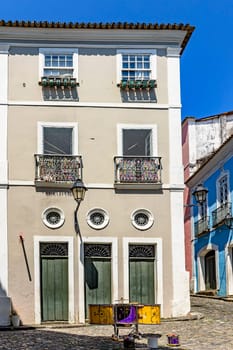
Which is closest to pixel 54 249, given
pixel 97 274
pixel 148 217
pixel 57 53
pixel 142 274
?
pixel 97 274

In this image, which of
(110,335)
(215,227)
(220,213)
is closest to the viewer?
(110,335)

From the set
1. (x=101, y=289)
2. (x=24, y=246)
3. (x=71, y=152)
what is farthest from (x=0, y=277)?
(x=71, y=152)

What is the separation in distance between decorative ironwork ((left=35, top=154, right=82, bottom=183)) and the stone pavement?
138 inches

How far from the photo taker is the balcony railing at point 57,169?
647 inches

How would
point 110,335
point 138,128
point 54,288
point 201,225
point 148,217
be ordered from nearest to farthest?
1. point 110,335
2. point 54,288
3. point 148,217
4. point 138,128
5. point 201,225

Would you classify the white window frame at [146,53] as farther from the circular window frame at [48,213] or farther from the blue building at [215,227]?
the blue building at [215,227]

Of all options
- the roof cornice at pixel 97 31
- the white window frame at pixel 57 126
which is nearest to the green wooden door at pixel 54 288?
the white window frame at pixel 57 126

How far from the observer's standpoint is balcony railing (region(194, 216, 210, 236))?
27.4m

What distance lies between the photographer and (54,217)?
53.9 feet

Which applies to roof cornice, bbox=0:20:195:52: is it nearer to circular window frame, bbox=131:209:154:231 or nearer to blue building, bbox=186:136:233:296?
circular window frame, bbox=131:209:154:231

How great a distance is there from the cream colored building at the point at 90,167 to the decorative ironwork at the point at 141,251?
0.02 m

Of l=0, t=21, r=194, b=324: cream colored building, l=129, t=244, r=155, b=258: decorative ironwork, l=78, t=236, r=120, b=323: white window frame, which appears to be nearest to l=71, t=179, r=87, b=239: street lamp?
l=0, t=21, r=194, b=324: cream colored building

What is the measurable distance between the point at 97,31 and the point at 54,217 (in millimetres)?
4688

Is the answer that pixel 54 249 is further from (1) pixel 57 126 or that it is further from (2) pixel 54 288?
(1) pixel 57 126
